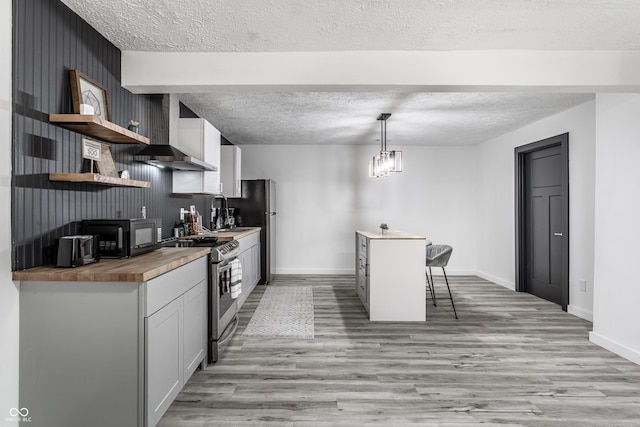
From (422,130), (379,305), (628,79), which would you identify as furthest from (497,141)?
(379,305)

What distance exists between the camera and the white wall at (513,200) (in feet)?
13.1

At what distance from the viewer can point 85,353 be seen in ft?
5.79

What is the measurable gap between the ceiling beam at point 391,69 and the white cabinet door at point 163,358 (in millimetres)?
1739

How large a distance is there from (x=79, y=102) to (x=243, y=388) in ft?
7.01

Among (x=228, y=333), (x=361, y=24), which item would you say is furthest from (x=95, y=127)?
(x=228, y=333)

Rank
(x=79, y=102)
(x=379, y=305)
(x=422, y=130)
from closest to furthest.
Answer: (x=79, y=102) → (x=379, y=305) → (x=422, y=130)

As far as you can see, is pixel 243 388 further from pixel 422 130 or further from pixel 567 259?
pixel 422 130

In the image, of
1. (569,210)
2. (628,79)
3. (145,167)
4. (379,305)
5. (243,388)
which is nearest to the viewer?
(243,388)

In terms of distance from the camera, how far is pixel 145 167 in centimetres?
321

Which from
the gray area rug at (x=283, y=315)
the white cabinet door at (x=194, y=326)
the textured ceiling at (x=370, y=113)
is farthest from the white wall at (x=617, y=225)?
the white cabinet door at (x=194, y=326)

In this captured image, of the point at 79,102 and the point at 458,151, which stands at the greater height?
the point at 458,151

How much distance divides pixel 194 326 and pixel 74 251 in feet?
3.05

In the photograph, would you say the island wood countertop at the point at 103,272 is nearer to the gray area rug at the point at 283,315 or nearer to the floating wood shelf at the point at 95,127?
the floating wood shelf at the point at 95,127

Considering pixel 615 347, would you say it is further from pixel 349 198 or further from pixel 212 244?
pixel 349 198
